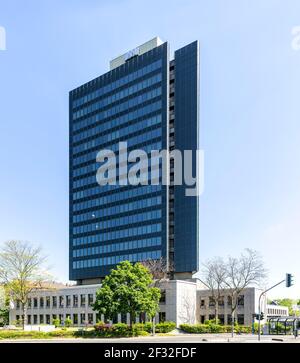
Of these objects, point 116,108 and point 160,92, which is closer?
point 160,92

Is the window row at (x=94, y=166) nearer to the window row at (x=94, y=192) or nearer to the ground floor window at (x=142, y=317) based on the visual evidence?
the window row at (x=94, y=192)

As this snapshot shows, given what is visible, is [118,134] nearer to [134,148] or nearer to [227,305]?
[134,148]

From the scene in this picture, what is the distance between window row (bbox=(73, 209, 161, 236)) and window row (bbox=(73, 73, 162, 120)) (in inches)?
1114

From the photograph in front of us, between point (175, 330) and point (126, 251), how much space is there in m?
39.6

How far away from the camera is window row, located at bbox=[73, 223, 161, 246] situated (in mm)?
100944

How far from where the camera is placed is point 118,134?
112875 millimetres

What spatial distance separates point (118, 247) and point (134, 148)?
72.7 feet

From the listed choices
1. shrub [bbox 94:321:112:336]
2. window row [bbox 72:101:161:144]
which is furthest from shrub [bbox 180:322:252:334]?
window row [bbox 72:101:161:144]

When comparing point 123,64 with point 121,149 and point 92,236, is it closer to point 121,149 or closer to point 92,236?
point 121,149

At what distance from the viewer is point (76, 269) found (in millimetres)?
118375

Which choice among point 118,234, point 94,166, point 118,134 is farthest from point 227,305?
point 94,166

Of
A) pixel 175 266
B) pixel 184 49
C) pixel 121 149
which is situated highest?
pixel 184 49
